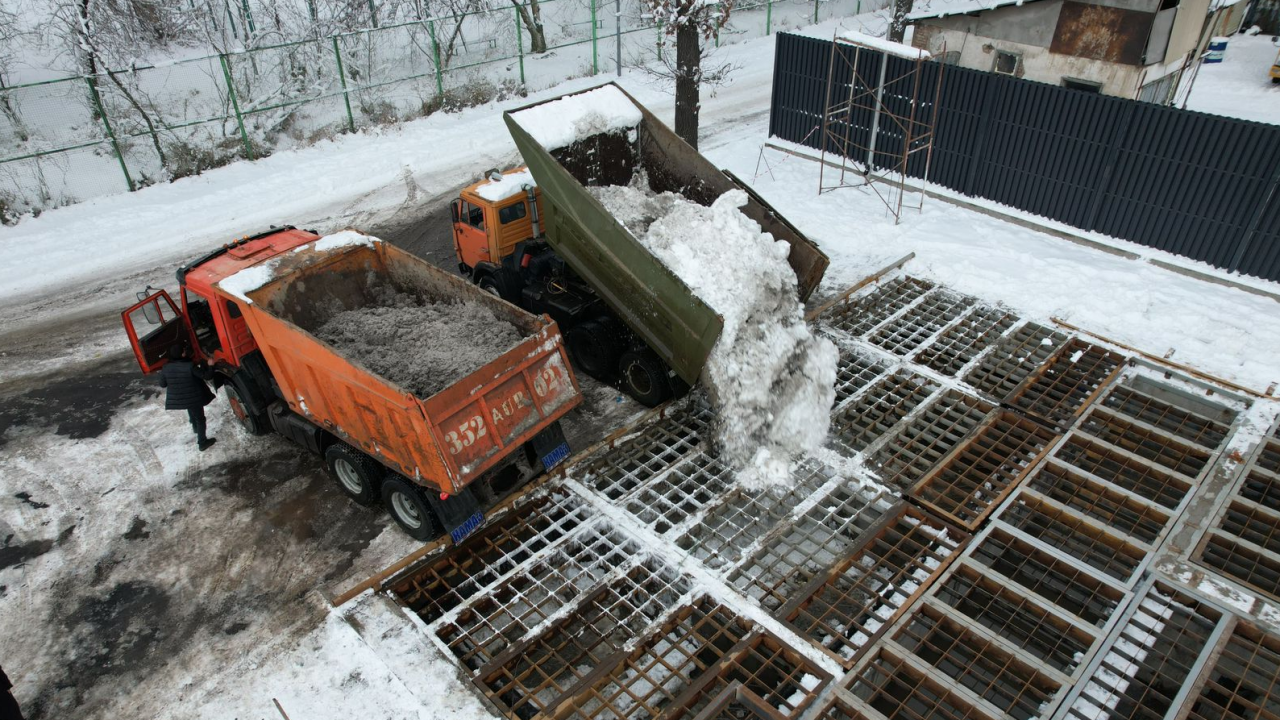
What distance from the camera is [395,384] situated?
706 cm

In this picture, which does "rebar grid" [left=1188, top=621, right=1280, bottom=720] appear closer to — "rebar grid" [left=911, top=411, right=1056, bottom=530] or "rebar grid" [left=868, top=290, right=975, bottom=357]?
"rebar grid" [left=911, top=411, right=1056, bottom=530]

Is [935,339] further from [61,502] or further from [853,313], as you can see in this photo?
Result: [61,502]

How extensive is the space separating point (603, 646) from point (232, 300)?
5.30m

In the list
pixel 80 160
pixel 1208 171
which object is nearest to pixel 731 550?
pixel 1208 171

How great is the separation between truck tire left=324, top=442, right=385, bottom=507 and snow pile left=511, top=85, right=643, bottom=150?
4570 millimetres

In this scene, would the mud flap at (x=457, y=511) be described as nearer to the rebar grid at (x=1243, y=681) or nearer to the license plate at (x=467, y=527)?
the license plate at (x=467, y=527)

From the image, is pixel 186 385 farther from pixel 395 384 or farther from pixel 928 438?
pixel 928 438

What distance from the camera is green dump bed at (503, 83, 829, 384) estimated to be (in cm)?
878

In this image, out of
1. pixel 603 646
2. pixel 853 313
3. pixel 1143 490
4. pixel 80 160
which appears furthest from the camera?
pixel 80 160

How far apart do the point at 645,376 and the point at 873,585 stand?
3858mm

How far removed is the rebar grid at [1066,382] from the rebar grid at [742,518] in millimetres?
3035

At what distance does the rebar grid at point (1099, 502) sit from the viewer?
807 centimetres

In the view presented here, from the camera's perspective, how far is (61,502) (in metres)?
8.92

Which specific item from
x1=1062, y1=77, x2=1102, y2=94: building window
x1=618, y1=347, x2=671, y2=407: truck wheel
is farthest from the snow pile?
x1=1062, y1=77, x2=1102, y2=94: building window
